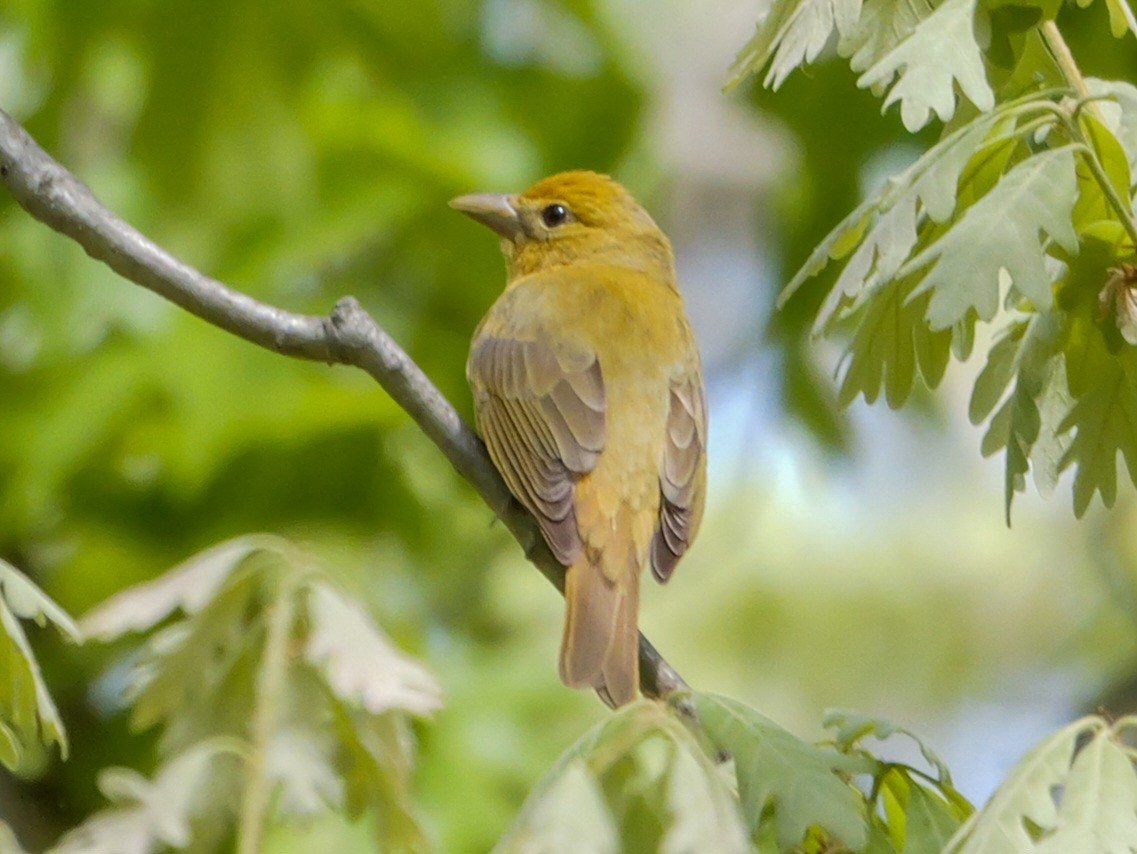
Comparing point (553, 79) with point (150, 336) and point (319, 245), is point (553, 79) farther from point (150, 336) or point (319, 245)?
point (150, 336)

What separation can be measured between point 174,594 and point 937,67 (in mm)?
1152

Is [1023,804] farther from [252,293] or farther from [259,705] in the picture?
[252,293]

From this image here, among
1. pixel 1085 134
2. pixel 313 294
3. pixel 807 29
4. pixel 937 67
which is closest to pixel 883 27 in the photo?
pixel 807 29

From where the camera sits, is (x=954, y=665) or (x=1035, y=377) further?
(x=954, y=665)

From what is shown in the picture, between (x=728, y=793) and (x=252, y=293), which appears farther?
(x=252, y=293)

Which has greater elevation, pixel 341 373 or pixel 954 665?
pixel 341 373

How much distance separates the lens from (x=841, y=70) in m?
5.75

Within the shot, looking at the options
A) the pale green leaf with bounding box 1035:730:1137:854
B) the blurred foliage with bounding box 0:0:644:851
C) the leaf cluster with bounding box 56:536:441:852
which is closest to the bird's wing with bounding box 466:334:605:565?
the blurred foliage with bounding box 0:0:644:851

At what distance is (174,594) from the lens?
6.59ft

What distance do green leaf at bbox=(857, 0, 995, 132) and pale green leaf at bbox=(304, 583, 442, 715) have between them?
0.92 meters

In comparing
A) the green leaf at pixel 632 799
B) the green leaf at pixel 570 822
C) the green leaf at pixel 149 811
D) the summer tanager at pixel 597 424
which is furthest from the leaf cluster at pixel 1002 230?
the summer tanager at pixel 597 424

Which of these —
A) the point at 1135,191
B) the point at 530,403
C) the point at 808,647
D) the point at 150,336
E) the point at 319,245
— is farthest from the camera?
the point at 808,647

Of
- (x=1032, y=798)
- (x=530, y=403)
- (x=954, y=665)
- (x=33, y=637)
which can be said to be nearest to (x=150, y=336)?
(x=33, y=637)

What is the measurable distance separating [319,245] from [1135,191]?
12.2 feet
